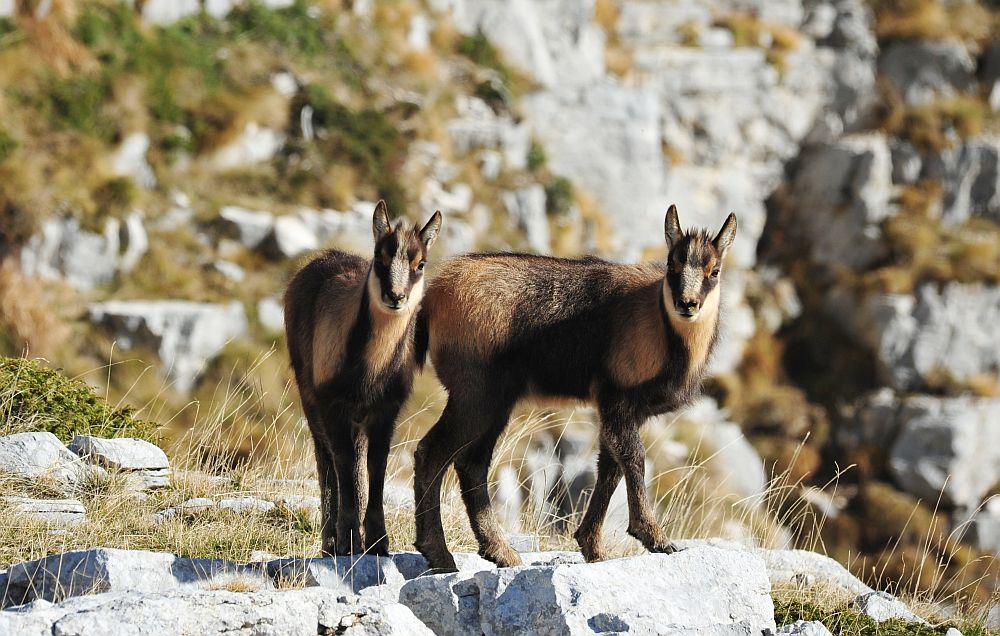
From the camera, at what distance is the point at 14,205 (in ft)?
51.5

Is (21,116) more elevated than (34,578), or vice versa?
(21,116)

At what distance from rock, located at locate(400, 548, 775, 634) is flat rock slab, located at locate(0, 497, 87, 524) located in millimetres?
2182

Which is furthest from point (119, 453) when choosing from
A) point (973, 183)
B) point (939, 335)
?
point (973, 183)

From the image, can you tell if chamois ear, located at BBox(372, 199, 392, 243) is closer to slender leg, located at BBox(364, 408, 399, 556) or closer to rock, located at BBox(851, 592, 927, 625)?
slender leg, located at BBox(364, 408, 399, 556)

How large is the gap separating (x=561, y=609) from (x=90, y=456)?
348cm

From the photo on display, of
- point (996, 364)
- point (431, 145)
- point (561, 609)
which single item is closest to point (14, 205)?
point (431, 145)

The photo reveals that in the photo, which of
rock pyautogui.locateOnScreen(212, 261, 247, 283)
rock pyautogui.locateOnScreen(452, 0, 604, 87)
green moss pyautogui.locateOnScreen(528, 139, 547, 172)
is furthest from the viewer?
rock pyautogui.locateOnScreen(452, 0, 604, 87)

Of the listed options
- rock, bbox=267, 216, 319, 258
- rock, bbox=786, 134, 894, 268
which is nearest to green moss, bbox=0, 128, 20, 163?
rock, bbox=267, 216, 319, 258

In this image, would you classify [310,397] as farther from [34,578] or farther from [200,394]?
[200,394]

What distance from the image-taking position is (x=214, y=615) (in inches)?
177

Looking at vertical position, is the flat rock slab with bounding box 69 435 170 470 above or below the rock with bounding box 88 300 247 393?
above

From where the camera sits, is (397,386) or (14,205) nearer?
(397,386)

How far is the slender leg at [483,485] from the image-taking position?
6.29 meters

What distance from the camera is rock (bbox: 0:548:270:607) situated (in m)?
5.09
